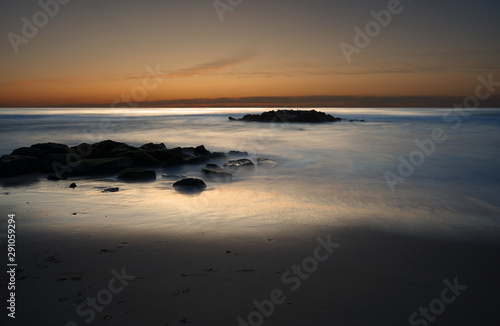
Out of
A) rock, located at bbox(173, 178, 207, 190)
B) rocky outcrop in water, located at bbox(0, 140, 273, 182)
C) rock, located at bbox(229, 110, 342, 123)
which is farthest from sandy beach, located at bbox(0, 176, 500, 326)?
rock, located at bbox(229, 110, 342, 123)

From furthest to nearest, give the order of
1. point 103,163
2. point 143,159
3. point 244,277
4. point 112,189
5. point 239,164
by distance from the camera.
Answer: point 239,164
point 143,159
point 103,163
point 112,189
point 244,277

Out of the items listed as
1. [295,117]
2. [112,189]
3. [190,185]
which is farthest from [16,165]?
[295,117]

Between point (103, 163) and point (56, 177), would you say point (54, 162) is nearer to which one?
point (56, 177)

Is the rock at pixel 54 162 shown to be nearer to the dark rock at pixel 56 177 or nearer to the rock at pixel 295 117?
the dark rock at pixel 56 177

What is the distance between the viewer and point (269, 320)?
2857 mm

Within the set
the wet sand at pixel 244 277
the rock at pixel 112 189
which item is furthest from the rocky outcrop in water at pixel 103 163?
the wet sand at pixel 244 277

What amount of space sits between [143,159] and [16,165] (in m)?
3.84

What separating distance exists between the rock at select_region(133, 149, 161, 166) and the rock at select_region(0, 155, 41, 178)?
3.09 metres

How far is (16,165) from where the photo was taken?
32.3ft

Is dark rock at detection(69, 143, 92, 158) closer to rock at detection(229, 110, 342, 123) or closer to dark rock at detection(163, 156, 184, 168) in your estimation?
dark rock at detection(163, 156, 184, 168)

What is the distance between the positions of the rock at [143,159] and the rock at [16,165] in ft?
10.1

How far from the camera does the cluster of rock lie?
31.2 feet

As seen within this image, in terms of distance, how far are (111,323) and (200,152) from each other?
1169 centimetres

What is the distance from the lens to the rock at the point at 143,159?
11539mm
